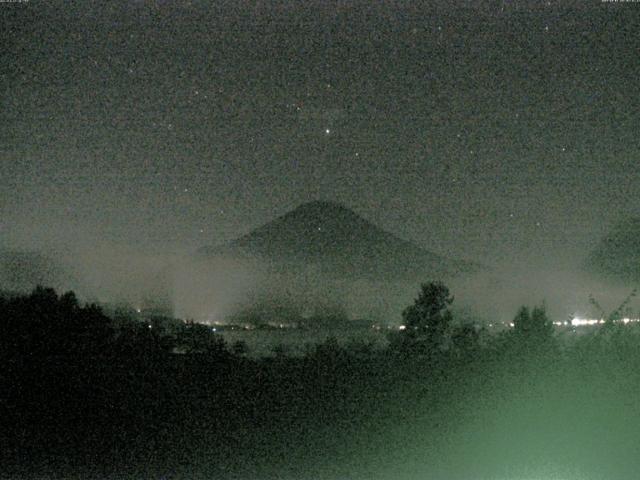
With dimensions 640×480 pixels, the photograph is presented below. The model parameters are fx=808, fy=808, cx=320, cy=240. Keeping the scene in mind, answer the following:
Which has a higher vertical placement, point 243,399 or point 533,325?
point 533,325

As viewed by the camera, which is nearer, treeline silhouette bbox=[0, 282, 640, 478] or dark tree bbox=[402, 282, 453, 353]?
treeline silhouette bbox=[0, 282, 640, 478]

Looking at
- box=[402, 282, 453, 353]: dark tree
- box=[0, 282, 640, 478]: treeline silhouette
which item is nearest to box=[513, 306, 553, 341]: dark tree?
box=[0, 282, 640, 478]: treeline silhouette

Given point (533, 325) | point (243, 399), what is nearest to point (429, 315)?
point (533, 325)

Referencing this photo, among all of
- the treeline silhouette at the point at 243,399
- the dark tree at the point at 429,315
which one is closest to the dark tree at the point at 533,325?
the treeline silhouette at the point at 243,399

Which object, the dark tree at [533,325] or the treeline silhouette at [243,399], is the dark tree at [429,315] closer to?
the dark tree at [533,325]

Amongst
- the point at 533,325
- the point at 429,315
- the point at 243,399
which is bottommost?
the point at 243,399

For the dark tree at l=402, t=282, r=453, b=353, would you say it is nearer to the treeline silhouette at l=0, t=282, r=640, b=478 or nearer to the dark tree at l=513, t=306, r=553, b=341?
the dark tree at l=513, t=306, r=553, b=341

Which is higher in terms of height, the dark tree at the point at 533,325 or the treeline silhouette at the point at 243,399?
the dark tree at the point at 533,325

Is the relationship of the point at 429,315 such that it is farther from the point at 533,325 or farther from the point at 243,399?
the point at 243,399
